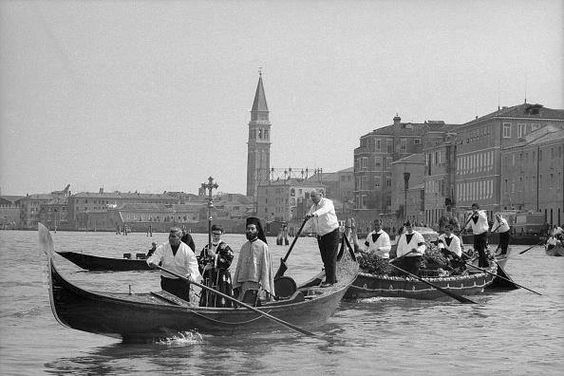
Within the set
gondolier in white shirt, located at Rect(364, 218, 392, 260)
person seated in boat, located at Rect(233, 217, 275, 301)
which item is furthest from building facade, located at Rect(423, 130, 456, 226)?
person seated in boat, located at Rect(233, 217, 275, 301)

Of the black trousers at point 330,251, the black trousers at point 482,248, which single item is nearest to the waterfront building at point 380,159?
the black trousers at point 482,248

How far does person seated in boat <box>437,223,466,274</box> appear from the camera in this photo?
25.3 metres

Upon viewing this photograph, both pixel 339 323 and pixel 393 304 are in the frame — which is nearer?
pixel 339 323

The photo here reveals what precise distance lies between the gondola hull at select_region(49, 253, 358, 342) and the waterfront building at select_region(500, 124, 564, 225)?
64.8m

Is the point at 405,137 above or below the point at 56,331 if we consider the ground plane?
above

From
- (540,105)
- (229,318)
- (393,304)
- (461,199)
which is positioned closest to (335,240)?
(229,318)

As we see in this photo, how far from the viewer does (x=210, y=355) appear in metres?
15.0

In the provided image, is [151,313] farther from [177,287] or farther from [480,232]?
[480,232]

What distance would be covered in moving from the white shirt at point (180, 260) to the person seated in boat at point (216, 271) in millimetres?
797

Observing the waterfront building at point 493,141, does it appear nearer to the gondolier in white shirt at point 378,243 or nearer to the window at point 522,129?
the window at point 522,129

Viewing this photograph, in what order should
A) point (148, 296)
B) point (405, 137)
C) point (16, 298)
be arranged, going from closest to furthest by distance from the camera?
point (148, 296), point (16, 298), point (405, 137)

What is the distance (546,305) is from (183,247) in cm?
1139

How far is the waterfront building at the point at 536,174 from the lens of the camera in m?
80.4

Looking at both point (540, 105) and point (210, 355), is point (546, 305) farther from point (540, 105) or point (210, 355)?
point (540, 105)
